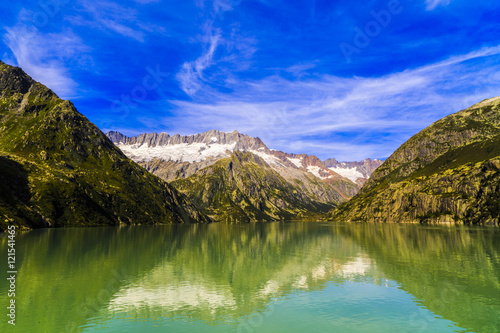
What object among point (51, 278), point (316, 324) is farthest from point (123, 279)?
point (316, 324)

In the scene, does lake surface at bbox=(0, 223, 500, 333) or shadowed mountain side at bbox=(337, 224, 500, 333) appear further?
shadowed mountain side at bbox=(337, 224, 500, 333)

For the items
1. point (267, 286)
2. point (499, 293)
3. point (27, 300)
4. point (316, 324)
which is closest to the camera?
point (316, 324)

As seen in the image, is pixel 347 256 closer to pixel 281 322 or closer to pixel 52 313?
pixel 281 322

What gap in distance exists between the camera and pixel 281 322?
31609mm

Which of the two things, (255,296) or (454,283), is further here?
(454,283)

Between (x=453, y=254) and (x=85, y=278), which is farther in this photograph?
(x=453, y=254)

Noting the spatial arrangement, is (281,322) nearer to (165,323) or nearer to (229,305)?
(229,305)

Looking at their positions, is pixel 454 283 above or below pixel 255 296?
below

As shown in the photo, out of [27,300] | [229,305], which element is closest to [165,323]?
[229,305]

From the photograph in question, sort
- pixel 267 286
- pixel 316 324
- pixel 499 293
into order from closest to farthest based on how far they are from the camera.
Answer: pixel 316 324 < pixel 499 293 < pixel 267 286

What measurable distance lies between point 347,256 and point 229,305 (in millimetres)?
53240

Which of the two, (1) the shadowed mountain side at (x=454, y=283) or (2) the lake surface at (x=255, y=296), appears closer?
(2) the lake surface at (x=255, y=296)

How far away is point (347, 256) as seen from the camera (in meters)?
81.4

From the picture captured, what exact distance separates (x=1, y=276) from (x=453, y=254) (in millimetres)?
102545
